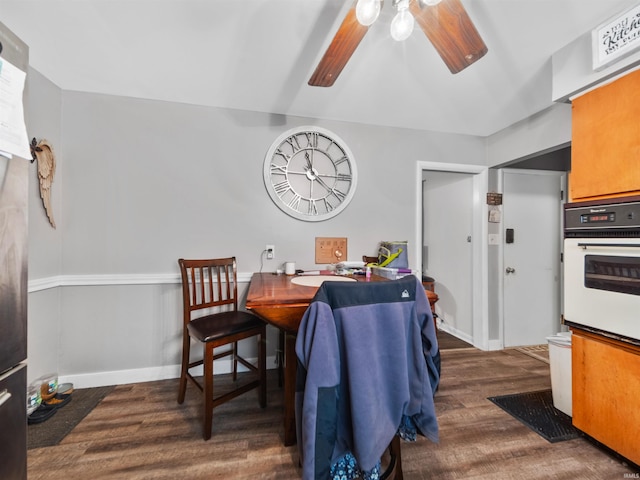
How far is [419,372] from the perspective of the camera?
1073 millimetres

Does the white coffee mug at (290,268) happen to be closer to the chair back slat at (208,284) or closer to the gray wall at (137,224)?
the gray wall at (137,224)

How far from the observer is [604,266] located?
4.61 ft

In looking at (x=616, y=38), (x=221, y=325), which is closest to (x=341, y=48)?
(x=616, y=38)

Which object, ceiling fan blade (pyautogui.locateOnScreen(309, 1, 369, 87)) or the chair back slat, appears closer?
ceiling fan blade (pyautogui.locateOnScreen(309, 1, 369, 87))

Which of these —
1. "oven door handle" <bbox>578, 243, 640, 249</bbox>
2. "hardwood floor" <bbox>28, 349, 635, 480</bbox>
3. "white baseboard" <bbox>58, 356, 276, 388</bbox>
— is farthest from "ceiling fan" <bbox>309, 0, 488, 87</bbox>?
"white baseboard" <bbox>58, 356, 276, 388</bbox>

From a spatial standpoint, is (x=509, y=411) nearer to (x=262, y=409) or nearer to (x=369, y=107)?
(x=262, y=409)

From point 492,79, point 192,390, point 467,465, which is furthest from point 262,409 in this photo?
point 492,79

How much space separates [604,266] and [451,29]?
4.71 feet

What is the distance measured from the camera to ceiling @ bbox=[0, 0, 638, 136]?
4.53 feet

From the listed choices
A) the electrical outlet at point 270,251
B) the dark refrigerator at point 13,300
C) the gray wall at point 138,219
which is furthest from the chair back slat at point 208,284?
the dark refrigerator at point 13,300

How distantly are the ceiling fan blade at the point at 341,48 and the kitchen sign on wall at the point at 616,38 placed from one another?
1.34 meters

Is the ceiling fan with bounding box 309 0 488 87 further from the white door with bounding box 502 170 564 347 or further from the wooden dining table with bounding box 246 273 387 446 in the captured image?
the white door with bounding box 502 170 564 347

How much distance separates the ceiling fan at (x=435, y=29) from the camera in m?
1.01

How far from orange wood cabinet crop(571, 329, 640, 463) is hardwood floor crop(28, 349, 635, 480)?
0.13m
